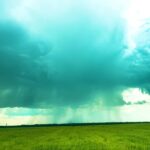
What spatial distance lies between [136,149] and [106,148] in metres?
1.81

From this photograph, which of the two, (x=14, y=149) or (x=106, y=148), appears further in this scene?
(x=14, y=149)

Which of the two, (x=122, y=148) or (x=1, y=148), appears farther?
(x=1, y=148)

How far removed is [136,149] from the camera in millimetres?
20891

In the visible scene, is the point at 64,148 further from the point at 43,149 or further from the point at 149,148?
the point at 149,148

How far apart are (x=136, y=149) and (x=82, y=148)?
3.29 meters

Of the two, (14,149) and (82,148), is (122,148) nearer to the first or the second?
(82,148)

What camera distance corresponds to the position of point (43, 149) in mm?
21766

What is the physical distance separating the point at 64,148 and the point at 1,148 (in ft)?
15.8

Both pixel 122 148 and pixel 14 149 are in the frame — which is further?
pixel 14 149

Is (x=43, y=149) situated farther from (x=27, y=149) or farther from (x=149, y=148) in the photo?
(x=149, y=148)

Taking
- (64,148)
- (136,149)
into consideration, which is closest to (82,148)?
(64,148)

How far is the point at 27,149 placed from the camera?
22.2 m

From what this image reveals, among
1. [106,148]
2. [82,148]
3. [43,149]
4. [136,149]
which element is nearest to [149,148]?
[136,149]

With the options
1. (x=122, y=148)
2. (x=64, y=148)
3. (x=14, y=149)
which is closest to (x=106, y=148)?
(x=122, y=148)
